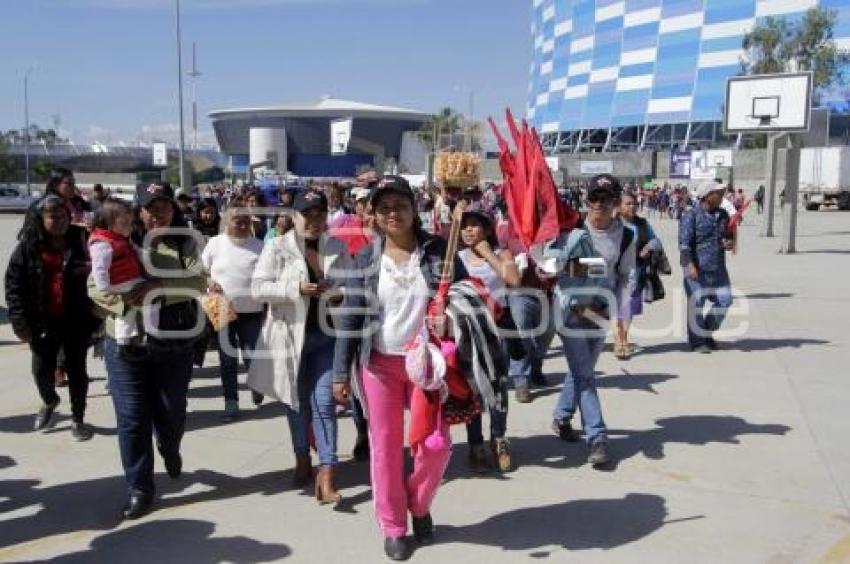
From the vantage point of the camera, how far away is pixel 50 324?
5.74 m

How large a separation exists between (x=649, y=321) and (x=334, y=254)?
6.65 metres

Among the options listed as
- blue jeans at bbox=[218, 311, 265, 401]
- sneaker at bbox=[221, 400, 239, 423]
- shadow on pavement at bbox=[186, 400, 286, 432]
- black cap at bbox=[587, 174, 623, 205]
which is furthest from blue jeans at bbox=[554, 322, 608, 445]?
sneaker at bbox=[221, 400, 239, 423]

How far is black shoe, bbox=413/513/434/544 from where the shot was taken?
4.04 meters

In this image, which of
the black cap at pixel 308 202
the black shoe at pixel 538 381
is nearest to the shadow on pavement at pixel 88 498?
the black cap at pixel 308 202

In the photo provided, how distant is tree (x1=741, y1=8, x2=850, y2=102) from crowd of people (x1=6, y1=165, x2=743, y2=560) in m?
46.3

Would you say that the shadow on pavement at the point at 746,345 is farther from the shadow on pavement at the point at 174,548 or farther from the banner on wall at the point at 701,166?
the banner on wall at the point at 701,166

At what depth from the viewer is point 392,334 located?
12.8 feet

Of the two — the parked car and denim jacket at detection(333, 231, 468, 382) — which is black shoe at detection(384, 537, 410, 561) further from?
the parked car

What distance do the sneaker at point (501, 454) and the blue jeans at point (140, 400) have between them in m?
1.90

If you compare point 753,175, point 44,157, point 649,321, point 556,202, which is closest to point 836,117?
point 753,175

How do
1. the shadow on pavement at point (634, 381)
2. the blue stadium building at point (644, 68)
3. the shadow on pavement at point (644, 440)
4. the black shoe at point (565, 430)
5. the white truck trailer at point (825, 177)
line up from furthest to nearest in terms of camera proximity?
the blue stadium building at point (644, 68) → the white truck trailer at point (825, 177) → the shadow on pavement at point (634, 381) → the black shoe at point (565, 430) → the shadow on pavement at point (644, 440)

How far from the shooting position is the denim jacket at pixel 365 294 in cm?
391

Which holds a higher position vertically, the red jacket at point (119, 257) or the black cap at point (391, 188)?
the black cap at point (391, 188)

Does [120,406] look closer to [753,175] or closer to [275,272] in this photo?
[275,272]
